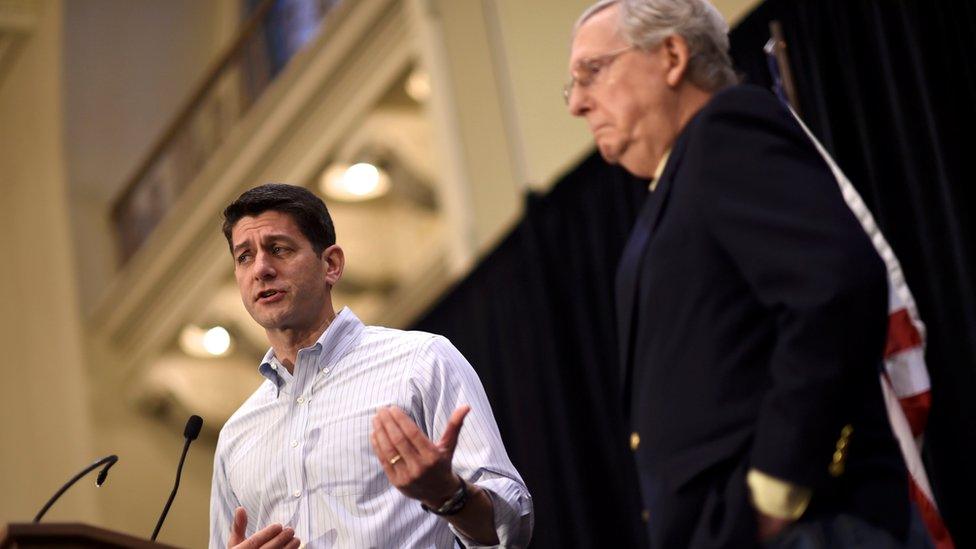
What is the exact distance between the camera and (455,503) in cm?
222

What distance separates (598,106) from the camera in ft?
6.88

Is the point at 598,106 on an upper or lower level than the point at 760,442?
upper

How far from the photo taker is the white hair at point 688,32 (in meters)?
2.08

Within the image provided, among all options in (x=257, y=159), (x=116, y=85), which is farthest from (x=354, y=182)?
(x=116, y=85)

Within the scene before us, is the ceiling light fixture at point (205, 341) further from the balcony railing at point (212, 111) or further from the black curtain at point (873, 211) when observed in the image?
the black curtain at point (873, 211)

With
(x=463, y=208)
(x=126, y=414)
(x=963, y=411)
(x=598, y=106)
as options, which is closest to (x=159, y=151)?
(x=126, y=414)

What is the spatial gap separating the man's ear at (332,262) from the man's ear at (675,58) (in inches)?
33.1

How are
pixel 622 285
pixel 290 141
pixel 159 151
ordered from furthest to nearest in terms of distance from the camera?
pixel 159 151 → pixel 290 141 → pixel 622 285

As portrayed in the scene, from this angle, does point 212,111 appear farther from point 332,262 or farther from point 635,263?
point 635,263

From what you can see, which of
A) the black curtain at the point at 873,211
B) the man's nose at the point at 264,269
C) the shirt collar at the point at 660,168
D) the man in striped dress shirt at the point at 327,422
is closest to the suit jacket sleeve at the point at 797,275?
the shirt collar at the point at 660,168

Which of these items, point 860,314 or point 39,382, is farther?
point 39,382

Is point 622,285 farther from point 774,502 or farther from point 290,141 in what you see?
point 290,141

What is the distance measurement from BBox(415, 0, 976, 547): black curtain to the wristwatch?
7.49 feet

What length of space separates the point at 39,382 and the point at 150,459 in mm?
1162
